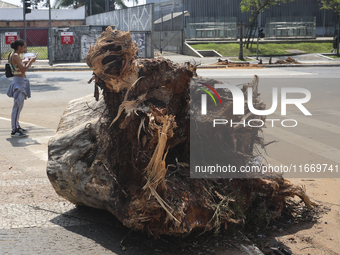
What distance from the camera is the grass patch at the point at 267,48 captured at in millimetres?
32500

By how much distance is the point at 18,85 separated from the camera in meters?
7.94

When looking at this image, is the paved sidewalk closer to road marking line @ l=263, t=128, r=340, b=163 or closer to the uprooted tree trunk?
road marking line @ l=263, t=128, r=340, b=163

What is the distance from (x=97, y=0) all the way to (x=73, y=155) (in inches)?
2142

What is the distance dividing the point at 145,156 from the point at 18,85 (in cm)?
Result: 538

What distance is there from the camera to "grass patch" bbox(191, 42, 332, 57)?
32.5 m

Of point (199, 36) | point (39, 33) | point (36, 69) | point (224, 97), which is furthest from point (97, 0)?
point (224, 97)

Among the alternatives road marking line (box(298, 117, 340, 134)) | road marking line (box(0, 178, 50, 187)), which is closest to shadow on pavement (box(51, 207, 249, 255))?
road marking line (box(0, 178, 50, 187))

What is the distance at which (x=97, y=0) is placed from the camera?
179 ft

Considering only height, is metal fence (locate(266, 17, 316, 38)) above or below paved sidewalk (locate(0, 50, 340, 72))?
above

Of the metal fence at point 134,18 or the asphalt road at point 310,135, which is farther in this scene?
the metal fence at point 134,18

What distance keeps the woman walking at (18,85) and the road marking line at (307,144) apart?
16.6ft

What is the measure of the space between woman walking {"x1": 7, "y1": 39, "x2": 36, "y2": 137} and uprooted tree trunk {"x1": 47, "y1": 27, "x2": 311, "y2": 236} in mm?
3737

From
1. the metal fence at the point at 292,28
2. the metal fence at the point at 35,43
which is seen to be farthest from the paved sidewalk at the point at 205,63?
the metal fence at the point at 292,28

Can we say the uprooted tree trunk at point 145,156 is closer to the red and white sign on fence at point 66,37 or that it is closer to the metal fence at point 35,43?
the red and white sign on fence at point 66,37
